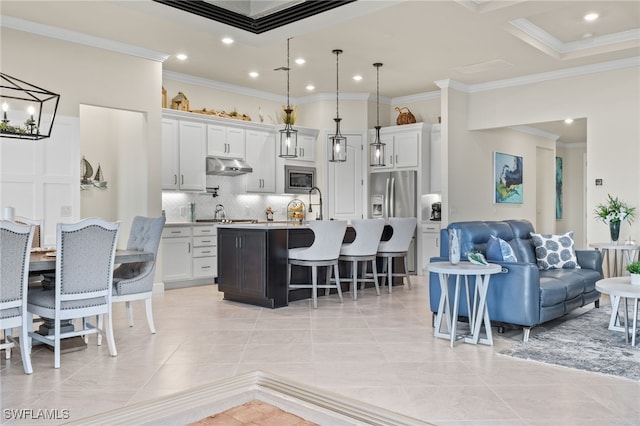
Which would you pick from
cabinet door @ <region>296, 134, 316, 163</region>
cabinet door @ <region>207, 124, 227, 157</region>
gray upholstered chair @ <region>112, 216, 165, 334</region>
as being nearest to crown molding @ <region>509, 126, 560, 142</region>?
cabinet door @ <region>296, 134, 316, 163</region>

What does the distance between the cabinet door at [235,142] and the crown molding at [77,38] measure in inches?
62.1

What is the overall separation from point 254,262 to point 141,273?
1493 mm

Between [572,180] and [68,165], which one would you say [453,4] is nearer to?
[68,165]

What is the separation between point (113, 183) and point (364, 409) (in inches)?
253

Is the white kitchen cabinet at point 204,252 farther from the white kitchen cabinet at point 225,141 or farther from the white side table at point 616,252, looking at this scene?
the white side table at point 616,252

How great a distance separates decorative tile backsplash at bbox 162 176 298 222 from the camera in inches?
293

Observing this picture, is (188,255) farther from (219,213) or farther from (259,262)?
(259,262)

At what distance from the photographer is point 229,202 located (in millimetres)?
8078

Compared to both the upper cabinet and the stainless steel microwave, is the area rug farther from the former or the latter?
the stainless steel microwave

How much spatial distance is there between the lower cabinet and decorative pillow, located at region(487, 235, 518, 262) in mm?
4085

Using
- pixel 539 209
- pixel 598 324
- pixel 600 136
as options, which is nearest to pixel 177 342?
pixel 598 324

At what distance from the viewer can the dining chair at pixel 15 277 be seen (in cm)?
317

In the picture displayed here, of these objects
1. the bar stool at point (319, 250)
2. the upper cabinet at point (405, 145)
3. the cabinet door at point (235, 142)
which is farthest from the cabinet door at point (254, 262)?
the upper cabinet at point (405, 145)

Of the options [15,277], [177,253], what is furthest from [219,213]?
[15,277]
